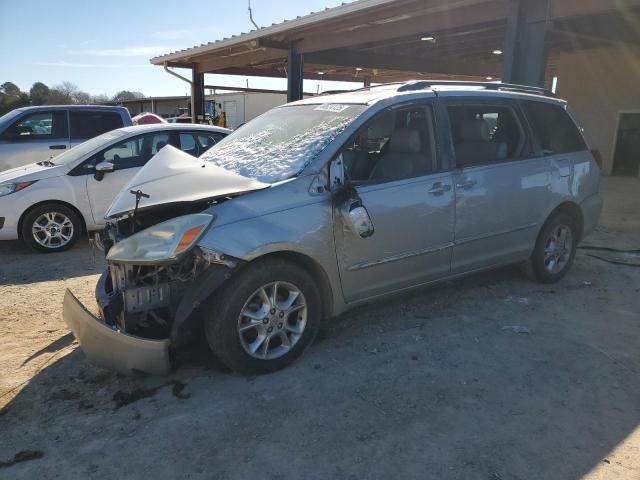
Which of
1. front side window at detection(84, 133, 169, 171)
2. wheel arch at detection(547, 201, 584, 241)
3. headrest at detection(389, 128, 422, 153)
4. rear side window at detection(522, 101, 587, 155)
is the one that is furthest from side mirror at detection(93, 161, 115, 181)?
wheel arch at detection(547, 201, 584, 241)

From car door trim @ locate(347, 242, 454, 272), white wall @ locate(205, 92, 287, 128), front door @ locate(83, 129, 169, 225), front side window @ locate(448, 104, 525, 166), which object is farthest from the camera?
white wall @ locate(205, 92, 287, 128)

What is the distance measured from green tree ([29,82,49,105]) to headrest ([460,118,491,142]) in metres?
43.9

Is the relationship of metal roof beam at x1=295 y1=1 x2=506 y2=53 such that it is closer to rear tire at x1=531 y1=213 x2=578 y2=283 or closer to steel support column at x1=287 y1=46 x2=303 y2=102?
steel support column at x1=287 y1=46 x2=303 y2=102

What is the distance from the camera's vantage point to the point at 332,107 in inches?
159

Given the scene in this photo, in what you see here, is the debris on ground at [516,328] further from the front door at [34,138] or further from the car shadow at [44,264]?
the front door at [34,138]

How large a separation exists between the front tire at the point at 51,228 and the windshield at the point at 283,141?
3.12m

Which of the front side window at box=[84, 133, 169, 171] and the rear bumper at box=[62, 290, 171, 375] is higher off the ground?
the front side window at box=[84, 133, 169, 171]

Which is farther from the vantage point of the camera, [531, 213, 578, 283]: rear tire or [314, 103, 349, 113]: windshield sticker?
[531, 213, 578, 283]: rear tire

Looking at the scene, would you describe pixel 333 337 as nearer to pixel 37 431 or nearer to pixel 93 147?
pixel 37 431

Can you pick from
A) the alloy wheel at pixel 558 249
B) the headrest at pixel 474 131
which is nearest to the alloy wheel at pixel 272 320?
the headrest at pixel 474 131

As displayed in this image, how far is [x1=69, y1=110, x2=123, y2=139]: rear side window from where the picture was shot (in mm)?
8875

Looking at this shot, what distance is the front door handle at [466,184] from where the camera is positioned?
4.05m

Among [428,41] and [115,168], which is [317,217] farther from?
[428,41]

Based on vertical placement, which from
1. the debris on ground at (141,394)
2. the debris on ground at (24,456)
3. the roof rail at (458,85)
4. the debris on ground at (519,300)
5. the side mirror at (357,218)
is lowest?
the debris on ground at (24,456)
